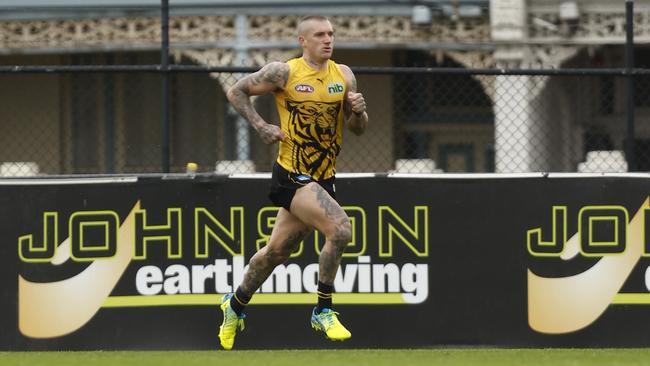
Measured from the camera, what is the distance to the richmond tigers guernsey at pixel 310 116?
1000cm

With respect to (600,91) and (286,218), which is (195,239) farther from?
(600,91)

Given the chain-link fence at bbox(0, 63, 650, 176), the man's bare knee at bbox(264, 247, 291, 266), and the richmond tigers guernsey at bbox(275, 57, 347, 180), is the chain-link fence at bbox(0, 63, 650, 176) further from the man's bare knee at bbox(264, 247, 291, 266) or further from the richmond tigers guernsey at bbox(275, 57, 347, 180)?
the richmond tigers guernsey at bbox(275, 57, 347, 180)

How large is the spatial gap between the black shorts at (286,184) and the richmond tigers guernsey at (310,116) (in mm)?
37

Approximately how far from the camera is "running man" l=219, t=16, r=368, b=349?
994cm

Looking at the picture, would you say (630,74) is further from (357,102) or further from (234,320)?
(234,320)

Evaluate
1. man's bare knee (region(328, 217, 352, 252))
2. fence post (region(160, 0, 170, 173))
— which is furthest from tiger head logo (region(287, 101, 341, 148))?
fence post (region(160, 0, 170, 173))

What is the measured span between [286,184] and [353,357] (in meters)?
1.38

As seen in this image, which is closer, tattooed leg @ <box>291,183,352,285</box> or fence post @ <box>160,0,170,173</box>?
tattooed leg @ <box>291,183,352,285</box>

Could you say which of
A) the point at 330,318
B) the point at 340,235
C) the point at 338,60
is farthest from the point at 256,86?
the point at 338,60

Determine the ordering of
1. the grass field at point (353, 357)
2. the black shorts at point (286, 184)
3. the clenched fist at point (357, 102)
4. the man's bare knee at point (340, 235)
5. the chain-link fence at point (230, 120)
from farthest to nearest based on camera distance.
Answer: the chain-link fence at point (230, 120)
the grass field at point (353, 357)
the black shorts at point (286, 184)
the man's bare knee at point (340, 235)
the clenched fist at point (357, 102)

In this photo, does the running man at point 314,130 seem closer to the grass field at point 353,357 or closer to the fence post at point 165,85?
the grass field at point 353,357

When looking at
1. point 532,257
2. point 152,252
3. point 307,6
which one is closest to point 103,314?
point 152,252

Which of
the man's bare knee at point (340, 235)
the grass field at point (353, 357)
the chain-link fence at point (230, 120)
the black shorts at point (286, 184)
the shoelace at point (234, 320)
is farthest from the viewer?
the chain-link fence at point (230, 120)

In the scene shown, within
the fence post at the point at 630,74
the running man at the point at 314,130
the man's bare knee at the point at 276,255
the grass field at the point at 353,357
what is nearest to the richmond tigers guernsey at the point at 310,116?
the running man at the point at 314,130
